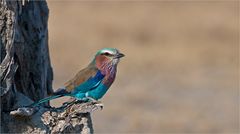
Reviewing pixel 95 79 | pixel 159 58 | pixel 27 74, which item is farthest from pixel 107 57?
pixel 159 58

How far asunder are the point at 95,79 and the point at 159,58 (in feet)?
41.6

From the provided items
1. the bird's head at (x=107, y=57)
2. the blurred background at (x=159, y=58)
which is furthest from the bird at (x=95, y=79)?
the blurred background at (x=159, y=58)

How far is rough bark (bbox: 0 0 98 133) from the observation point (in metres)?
6.37

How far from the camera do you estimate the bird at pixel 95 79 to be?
726cm

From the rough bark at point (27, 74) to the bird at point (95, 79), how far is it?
248mm

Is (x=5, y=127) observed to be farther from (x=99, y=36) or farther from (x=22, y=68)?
(x=99, y=36)

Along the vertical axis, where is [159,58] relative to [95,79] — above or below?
below

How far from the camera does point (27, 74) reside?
7.07m

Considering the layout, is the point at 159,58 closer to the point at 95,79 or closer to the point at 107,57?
the point at 107,57

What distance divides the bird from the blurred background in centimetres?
683

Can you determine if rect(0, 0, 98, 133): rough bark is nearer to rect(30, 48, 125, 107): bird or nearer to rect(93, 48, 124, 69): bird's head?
rect(30, 48, 125, 107): bird

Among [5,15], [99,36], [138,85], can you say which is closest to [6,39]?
[5,15]

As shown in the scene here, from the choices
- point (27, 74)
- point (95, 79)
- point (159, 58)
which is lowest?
point (159, 58)

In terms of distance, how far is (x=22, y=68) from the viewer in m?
6.98
